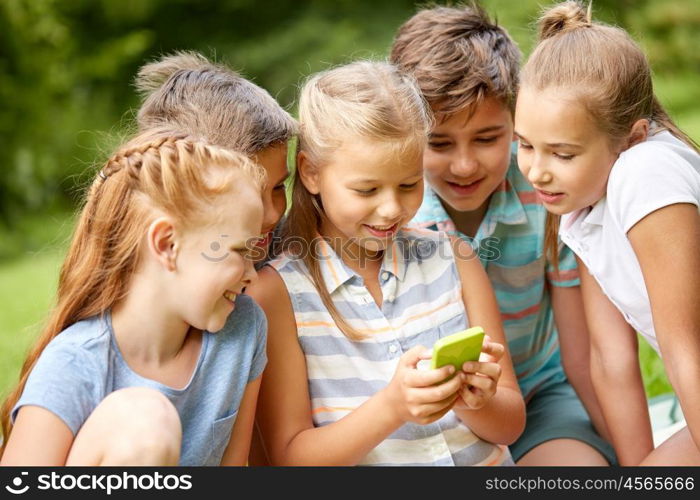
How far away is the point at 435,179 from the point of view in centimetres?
283

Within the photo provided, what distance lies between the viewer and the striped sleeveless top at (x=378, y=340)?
2.45 metres

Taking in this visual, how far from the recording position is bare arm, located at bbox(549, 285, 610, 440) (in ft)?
9.78

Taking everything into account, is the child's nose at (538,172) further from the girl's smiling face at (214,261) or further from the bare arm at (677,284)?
the girl's smiling face at (214,261)

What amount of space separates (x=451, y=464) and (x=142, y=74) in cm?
142

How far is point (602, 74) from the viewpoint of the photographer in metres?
2.38

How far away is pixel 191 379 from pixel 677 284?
4.03 feet

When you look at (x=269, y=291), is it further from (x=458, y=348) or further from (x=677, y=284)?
(x=677, y=284)

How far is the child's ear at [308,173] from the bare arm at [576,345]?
0.97m

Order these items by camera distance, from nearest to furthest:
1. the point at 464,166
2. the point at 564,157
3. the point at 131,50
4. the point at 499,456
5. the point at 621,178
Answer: the point at 621,178 < the point at 564,157 < the point at 499,456 < the point at 464,166 < the point at 131,50

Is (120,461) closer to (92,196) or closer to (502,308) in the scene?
(92,196)

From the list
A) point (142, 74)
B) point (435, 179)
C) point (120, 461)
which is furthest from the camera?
point (435, 179)

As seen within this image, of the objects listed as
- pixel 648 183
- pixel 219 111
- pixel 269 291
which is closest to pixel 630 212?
pixel 648 183

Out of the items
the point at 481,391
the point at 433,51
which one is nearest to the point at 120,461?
the point at 481,391

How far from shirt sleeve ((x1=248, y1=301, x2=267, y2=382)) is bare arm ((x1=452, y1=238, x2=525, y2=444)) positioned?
1.81 ft
